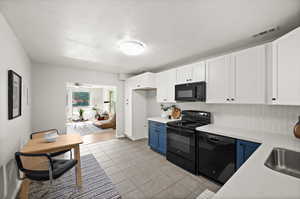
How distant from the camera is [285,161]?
50.9 inches

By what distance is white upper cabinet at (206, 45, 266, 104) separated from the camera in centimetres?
180

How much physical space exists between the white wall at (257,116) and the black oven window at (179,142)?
81cm

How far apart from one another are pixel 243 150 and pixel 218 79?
1231 mm

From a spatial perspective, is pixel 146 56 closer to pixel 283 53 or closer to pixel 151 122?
pixel 151 122

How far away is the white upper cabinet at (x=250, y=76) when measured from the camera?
179 centimetres

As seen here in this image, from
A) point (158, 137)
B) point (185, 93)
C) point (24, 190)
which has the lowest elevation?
point (24, 190)

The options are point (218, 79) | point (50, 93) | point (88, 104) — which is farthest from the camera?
point (88, 104)

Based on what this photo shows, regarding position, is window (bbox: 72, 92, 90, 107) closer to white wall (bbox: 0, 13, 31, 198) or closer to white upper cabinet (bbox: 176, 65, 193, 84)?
white wall (bbox: 0, 13, 31, 198)

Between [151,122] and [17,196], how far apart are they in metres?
2.75

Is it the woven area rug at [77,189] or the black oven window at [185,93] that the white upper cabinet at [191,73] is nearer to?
the black oven window at [185,93]

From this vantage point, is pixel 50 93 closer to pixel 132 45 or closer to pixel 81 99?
pixel 132 45

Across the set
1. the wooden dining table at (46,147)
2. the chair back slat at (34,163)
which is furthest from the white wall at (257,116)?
the chair back slat at (34,163)

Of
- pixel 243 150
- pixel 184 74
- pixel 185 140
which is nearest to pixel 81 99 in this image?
pixel 184 74

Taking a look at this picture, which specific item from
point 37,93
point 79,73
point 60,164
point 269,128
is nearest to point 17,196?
point 60,164
